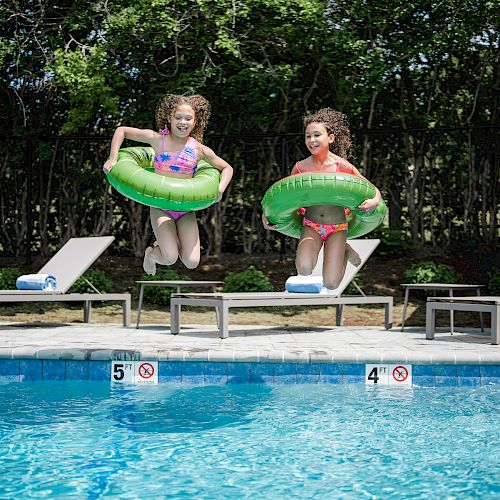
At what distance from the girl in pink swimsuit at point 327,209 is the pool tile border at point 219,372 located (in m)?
1.86

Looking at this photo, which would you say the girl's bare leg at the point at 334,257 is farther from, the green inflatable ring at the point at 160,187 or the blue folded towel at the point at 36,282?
the blue folded towel at the point at 36,282

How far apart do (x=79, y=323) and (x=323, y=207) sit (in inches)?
224

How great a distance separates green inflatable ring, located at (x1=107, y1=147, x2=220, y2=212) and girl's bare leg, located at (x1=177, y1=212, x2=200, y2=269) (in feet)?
0.60

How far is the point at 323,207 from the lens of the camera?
185 inches

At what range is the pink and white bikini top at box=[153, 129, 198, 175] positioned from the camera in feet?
15.3

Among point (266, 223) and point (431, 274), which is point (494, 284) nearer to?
point (431, 274)

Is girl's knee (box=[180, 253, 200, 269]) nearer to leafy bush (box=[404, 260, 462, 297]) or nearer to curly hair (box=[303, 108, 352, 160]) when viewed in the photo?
curly hair (box=[303, 108, 352, 160])

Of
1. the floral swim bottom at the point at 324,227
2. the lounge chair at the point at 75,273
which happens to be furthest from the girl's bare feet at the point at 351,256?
the lounge chair at the point at 75,273

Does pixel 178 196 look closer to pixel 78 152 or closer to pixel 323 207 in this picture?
pixel 323 207

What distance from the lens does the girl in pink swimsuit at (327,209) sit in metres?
4.57

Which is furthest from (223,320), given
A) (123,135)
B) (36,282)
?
(123,135)

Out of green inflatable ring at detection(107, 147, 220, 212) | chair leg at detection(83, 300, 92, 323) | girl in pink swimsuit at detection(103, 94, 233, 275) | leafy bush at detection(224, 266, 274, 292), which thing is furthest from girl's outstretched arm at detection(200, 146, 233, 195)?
leafy bush at detection(224, 266, 274, 292)

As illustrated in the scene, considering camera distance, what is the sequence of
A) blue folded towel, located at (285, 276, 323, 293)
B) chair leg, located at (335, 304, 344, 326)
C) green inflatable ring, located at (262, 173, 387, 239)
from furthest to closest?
chair leg, located at (335, 304, 344, 326) < blue folded towel, located at (285, 276, 323, 293) < green inflatable ring, located at (262, 173, 387, 239)

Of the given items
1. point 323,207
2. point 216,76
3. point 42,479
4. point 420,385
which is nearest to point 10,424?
point 42,479
